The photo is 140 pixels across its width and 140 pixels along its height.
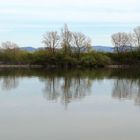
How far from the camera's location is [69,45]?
65000mm

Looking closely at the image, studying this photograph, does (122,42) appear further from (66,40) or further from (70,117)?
(70,117)

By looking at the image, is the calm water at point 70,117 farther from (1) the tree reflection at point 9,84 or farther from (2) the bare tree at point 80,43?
(2) the bare tree at point 80,43

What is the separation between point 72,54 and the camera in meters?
64.0

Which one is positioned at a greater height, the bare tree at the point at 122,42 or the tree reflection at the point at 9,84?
the bare tree at the point at 122,42

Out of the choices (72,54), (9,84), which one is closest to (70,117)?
(9,84)

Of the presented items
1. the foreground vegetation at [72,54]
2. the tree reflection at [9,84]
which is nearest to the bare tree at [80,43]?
the foreground vegetation at [72,54]

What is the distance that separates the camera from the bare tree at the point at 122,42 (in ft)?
229

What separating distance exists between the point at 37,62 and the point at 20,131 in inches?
2161

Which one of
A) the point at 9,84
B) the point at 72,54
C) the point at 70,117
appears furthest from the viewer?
the point at 72,54

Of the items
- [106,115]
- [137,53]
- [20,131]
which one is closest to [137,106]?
[106,115]

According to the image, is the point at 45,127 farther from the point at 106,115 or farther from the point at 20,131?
the point at 106,115

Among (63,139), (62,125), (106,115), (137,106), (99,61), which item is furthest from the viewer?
(99,61)

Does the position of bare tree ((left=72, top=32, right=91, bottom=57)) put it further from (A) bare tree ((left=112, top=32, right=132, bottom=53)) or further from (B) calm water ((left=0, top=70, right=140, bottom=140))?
(B) calm water ((left=0, top=70, right=140, bottom=140))

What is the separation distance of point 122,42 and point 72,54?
35.7ft
